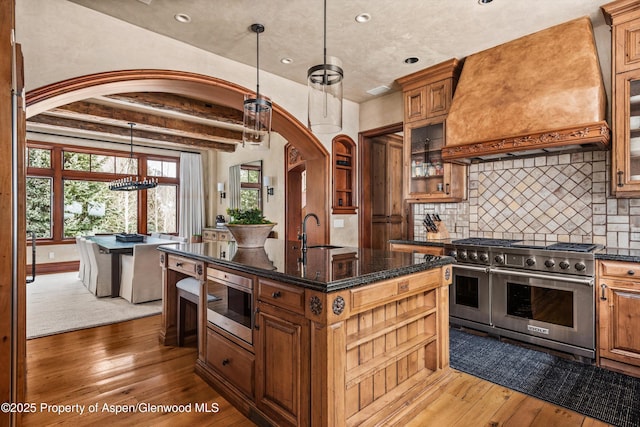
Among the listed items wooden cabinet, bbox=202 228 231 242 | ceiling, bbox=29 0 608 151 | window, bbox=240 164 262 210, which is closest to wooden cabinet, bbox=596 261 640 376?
ceiling, bbox=29 0 608 151

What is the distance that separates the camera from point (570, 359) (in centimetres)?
283

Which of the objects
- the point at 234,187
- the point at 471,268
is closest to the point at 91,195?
the point at 234,187

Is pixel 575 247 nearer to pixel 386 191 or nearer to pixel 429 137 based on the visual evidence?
pixel 429 137

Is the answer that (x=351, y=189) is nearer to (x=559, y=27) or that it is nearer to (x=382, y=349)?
(x=559, y=27)

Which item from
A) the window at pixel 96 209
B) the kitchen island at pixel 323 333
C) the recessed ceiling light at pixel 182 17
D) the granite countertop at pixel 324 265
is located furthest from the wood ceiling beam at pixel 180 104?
the window at pixel 96 209

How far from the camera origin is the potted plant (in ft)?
9.33

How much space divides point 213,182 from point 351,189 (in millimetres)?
5636

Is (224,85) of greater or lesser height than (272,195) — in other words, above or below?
above

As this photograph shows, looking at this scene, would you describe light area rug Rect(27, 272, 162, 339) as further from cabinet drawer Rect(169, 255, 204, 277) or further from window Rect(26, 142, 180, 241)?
window Rect(26, 142, 180, 241)

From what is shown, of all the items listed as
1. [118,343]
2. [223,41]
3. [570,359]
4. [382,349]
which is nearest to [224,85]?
[223,41]

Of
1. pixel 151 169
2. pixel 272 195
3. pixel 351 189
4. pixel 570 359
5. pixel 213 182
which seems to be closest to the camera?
pixel 570 359

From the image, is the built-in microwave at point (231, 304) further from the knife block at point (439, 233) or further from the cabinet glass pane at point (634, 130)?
the cabinet glass pane at point (634, 130)

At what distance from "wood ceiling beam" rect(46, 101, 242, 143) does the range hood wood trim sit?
5283mm

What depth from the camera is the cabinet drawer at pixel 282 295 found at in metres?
1.70
